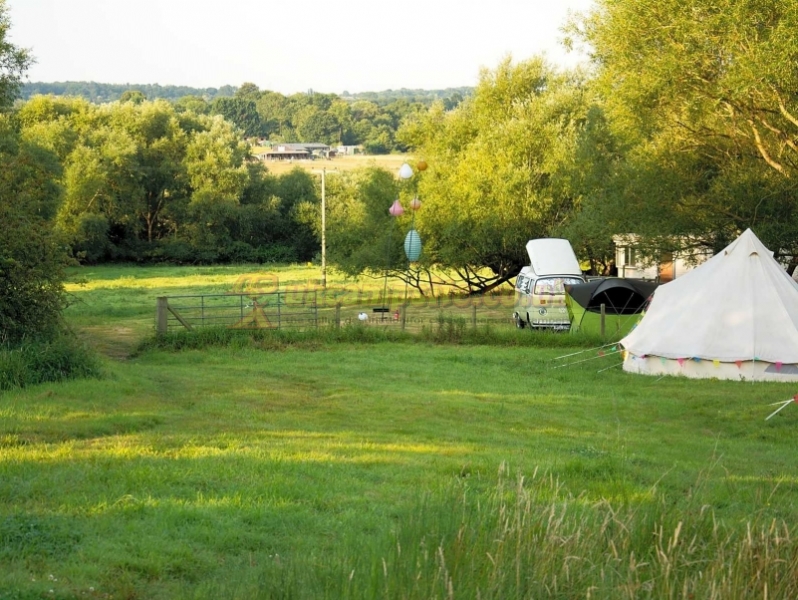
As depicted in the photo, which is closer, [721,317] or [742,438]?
[742,438]

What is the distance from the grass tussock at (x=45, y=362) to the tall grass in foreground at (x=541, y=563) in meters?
8.51

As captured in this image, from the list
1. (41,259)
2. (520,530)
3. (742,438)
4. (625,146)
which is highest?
(625,146)

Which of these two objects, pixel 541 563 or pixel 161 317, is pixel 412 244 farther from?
pixel 541 563

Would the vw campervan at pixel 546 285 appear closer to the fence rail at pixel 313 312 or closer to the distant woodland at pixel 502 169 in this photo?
the fence rail at pixel 313 312

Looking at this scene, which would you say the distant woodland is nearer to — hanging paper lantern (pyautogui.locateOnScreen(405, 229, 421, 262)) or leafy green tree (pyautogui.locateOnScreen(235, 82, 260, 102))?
hanging paper lantern (pyautogui.locateOnScreen(405, 229, 421, 262))

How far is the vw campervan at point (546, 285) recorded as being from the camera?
86.8ft

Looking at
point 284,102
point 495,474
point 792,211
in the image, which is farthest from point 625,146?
point 284,102

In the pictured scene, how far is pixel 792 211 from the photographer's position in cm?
2278

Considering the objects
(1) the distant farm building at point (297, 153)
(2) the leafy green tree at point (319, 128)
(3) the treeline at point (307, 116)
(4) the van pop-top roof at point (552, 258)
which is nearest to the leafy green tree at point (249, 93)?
(3) the treeline at point (307, 116)

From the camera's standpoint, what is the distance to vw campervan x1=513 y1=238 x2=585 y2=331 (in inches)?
1041

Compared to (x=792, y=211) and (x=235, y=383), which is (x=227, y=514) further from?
(x=792, y=211)

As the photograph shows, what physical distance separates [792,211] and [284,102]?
153 meters

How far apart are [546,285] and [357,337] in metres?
6.19

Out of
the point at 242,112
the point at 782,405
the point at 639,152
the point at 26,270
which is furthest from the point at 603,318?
the point at 242,112
